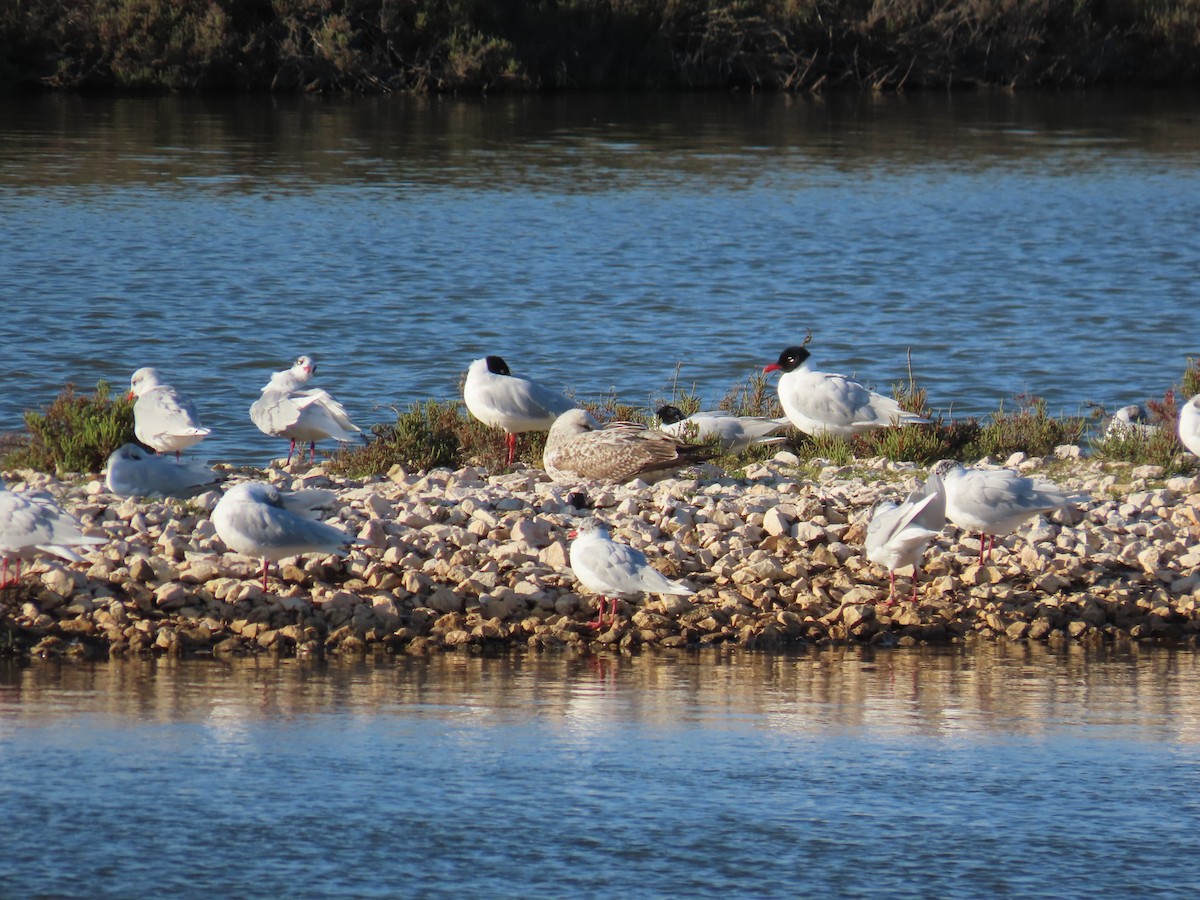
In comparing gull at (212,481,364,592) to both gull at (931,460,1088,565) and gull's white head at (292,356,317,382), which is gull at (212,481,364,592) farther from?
gull's white head at (292,356,317,382)

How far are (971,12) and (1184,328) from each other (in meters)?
33.1

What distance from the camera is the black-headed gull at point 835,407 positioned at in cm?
1153

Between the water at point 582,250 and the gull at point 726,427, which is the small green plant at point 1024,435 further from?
the water at point 582,250

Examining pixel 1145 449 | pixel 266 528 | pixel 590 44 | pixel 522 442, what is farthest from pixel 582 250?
pixel 590 44

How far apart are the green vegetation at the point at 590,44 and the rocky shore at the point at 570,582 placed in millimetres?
35640

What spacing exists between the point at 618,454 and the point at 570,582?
181 cm

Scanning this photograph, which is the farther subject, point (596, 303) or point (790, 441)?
point (596, 303)

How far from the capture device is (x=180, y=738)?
698cm

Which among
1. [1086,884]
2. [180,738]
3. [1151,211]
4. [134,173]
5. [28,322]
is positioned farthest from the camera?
[134,173]

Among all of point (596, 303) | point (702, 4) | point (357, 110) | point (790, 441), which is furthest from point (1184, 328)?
point (702, 4)

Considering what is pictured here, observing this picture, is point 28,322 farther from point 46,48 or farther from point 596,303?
point 46,48

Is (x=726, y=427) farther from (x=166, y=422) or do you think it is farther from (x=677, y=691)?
(x=677, y=691)

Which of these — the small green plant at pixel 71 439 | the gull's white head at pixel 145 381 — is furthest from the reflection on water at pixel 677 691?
the gull's white head at pixel 145 381

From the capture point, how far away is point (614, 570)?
8.38 metres
